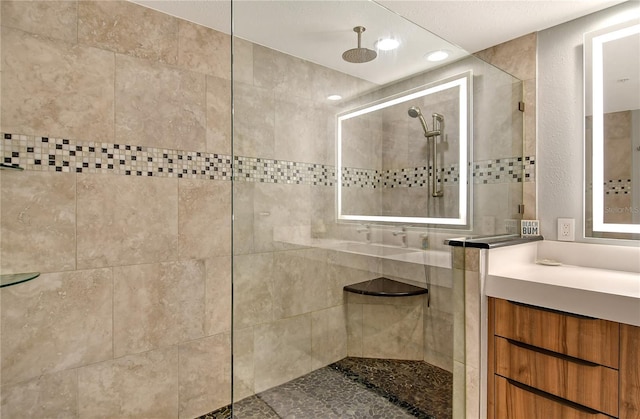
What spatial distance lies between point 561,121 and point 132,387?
9.31ft

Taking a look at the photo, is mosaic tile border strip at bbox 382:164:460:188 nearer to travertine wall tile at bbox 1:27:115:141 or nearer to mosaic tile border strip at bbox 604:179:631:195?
mosaic tile border strip at bbox 604:179:631:195

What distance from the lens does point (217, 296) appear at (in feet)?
6.82

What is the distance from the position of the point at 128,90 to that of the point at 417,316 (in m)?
1.89

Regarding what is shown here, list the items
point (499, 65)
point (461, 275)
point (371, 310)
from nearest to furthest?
point (371, 310), point (461, 275), point (499, 65)

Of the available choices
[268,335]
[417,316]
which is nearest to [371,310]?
[417,316]

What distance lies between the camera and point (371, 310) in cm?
147

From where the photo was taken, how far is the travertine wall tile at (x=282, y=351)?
1320 millimetres

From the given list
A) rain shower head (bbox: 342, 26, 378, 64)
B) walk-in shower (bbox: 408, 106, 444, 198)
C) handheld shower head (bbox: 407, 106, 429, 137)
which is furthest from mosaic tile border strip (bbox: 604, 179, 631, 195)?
rain shower head (bbox: 342, 26, 378, 64)

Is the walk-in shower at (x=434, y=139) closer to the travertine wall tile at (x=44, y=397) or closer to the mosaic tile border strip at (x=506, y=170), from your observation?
the mosaic tile border strip at (x=506, y=170)

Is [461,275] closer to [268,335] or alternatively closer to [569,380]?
[569,380]

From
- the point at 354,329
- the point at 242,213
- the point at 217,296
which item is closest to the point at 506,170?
the point at 354,329

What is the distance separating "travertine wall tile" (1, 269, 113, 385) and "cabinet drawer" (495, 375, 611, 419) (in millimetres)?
1966

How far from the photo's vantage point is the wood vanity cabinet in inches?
49.8

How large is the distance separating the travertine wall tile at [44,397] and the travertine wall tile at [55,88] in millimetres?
1166
